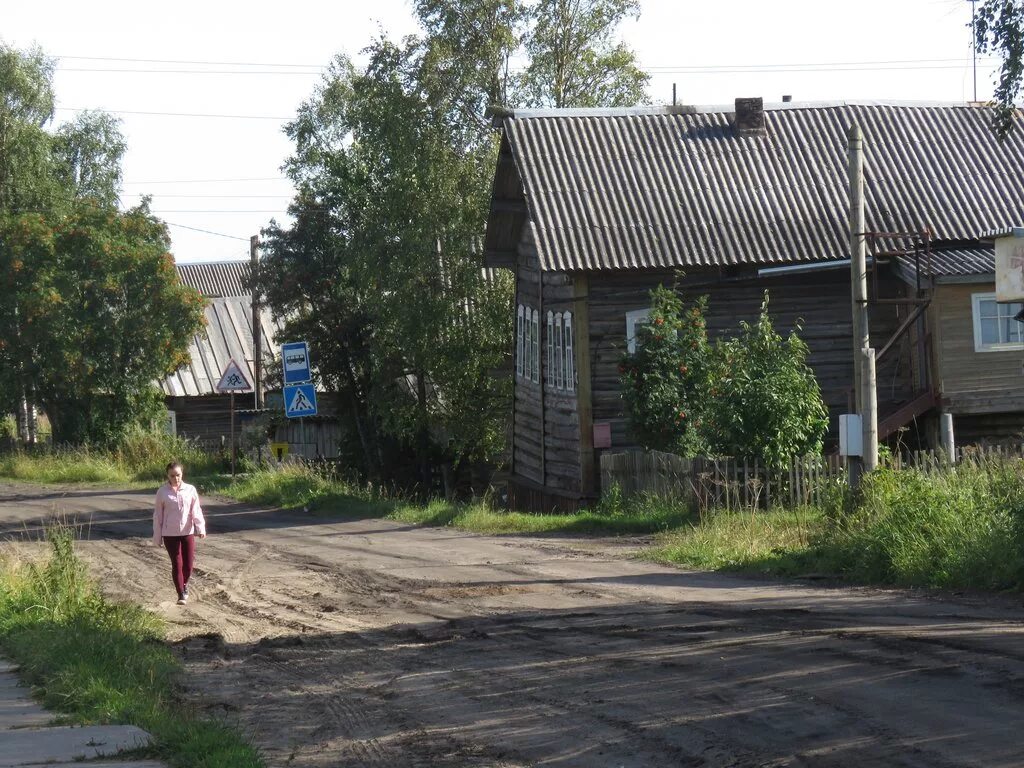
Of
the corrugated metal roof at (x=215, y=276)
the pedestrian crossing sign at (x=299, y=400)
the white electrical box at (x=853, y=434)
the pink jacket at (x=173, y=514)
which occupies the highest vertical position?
the corrugated metal roof at (x=215, y=276)

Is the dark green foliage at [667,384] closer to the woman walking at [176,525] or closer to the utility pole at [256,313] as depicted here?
the woman walking at [176,525]

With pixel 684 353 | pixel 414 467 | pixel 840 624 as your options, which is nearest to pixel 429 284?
pixel 414 467

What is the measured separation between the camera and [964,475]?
1521 centimetres

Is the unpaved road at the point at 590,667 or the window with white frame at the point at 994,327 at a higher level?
the window with white frame at the point at 994,327

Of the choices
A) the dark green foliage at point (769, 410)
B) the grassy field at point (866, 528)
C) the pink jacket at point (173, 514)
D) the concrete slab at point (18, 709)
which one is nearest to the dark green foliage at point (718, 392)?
the dark green foliage at point (769, 410)

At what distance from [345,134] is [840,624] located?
35310 millimetres

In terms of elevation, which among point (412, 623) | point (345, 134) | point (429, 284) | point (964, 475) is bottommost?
point (412, 623)

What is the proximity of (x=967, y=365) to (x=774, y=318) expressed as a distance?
3398 mm

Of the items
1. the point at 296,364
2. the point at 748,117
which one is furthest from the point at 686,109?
the point at 296,364

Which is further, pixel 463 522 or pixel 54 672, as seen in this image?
pixel 463 522

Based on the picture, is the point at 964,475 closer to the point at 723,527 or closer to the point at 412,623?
the point at 723,527

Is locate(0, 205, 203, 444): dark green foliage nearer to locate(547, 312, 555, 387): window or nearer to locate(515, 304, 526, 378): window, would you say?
locate(515, 304, 526, 378): window

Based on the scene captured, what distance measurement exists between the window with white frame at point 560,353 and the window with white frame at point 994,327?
6999 mm

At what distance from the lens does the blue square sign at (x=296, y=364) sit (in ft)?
89.1
